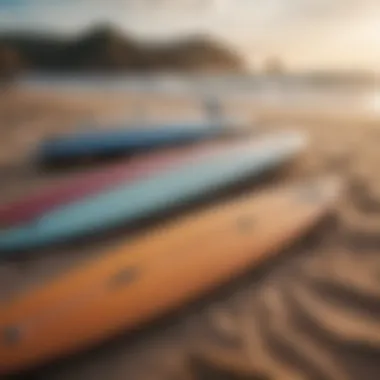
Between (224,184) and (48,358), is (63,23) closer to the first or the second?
(224,184)

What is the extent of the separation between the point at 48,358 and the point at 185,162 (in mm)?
412

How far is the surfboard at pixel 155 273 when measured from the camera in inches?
29.8

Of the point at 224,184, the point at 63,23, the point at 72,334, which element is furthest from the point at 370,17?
the point at 72,334

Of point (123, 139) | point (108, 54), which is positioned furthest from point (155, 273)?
point (108, 54)

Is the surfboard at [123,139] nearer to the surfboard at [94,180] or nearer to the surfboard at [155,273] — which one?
the surfboard at [94,180]

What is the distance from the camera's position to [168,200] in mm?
989

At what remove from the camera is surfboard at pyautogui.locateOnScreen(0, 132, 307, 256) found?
912mm

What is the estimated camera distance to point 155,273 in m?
0.85

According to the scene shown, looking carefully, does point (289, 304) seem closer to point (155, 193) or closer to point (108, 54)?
point (155, 193)

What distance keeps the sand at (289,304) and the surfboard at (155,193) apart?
1.0 inches

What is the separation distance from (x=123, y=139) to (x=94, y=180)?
121 millimetres

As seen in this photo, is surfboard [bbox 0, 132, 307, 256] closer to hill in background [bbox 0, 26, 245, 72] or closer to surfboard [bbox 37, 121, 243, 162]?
surfboard [bbox 37, 121, 243, 162]

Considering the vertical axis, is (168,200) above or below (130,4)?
below

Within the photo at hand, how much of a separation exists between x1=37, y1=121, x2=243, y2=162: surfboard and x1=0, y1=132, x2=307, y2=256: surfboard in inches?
3.0
